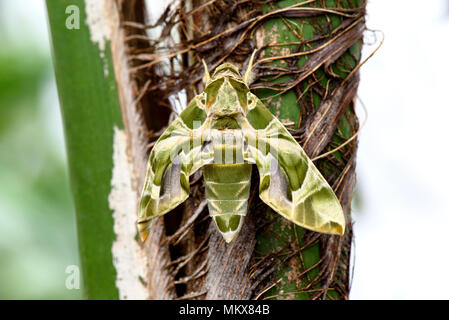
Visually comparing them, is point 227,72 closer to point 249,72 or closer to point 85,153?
point 249,72

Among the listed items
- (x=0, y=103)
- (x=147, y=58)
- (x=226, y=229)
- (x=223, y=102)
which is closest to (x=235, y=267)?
(x=226, y=229)

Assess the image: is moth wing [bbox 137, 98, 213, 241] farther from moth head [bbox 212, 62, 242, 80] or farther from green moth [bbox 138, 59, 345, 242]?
moth head [bbox 212, 62, 242, 80]

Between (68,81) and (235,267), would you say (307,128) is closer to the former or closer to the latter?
A: (235,267)

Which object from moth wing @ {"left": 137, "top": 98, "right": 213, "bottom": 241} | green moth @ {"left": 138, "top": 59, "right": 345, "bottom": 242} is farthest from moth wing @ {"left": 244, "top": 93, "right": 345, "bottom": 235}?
moth wing @ {"left": 137, "top": 98, "right": 213, "bottom": 241}

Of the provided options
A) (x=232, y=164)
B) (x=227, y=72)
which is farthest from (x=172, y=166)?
(x=227, y=72)

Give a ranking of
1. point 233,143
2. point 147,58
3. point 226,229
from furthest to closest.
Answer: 1. point 147,58
2. point 233,143
3. point 226,229

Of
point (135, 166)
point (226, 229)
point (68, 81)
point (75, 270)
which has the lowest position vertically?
point (75, 270)
